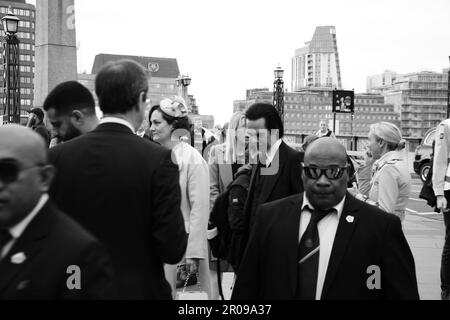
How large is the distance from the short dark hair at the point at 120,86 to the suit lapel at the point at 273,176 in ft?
5.96

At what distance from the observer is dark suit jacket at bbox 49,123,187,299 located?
3229 mm

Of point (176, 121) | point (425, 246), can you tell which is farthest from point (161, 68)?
point (176, 121)

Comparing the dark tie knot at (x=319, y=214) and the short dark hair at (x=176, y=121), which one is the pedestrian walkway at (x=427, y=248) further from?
the dark tie knot at (x=319, y=214)

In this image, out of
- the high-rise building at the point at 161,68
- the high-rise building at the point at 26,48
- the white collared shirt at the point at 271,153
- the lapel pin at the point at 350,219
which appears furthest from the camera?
the high-rise building at the point at 161,68

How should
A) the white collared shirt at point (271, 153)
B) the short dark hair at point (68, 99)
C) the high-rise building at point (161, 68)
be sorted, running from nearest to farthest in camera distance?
1. the short dark hair at point (68, 99)
2. the white collared shirt at point (271, 153)
3. the high-rise building at point (161, 68)

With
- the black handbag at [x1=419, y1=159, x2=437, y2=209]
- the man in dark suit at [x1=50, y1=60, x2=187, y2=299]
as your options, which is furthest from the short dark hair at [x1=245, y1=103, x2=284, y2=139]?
the black handbag at [x1=419, y1=159, x2=437, y2=209]

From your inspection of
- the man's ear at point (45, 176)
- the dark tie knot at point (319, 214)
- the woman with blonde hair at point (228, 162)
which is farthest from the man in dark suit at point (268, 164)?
the man's ear at point (45, 176)

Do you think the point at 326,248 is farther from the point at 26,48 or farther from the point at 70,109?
the point at 26,48

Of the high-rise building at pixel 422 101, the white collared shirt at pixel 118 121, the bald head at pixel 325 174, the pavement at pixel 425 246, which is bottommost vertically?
the pavement at pixel 425 246

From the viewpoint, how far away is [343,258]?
314cm

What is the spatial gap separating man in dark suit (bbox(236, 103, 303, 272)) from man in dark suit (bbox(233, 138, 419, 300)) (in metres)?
1.59

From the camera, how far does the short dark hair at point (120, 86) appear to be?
3.38 m

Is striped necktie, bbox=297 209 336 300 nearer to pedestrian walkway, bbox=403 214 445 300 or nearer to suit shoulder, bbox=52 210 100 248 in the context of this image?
suit shoulder, bbox=52 210 100 248
